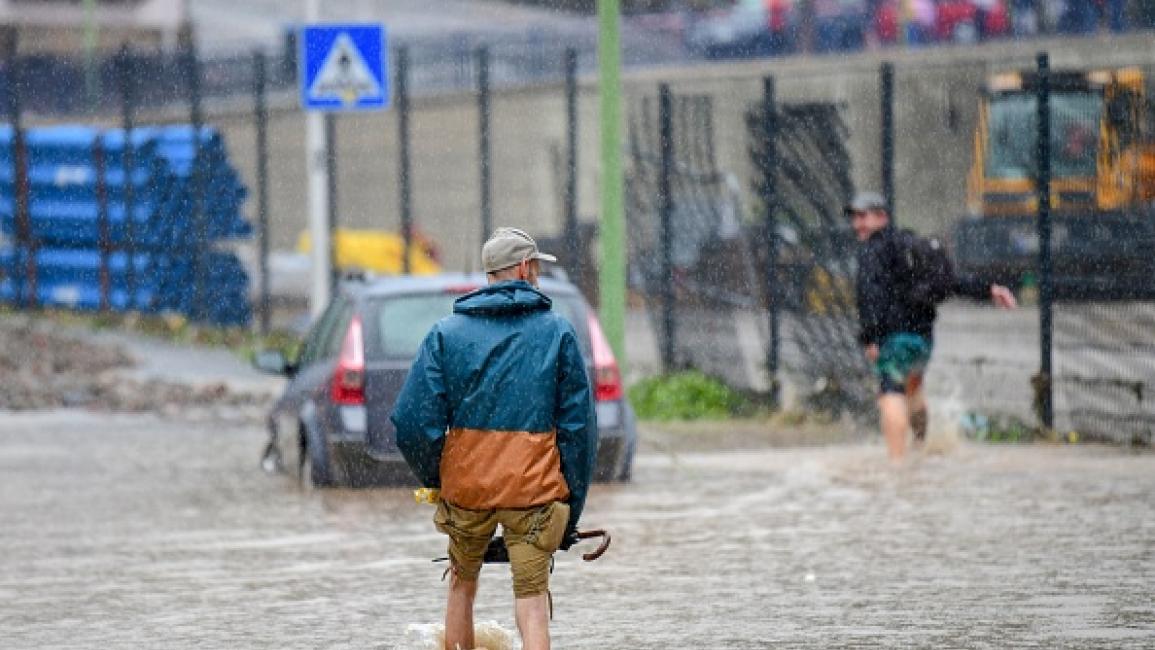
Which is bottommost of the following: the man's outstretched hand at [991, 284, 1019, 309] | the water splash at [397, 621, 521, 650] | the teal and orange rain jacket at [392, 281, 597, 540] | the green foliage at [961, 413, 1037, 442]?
the green foliage at [961, 413, 1037, 442]

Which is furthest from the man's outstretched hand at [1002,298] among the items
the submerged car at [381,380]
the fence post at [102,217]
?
the fence post at [102,217]

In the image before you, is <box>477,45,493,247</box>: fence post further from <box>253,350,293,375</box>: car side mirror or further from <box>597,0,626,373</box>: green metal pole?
<box>253,350,293,375</box>: car side mirror

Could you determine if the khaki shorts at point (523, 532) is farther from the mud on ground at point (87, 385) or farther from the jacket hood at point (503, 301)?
the mud on ground at point (87, 385)

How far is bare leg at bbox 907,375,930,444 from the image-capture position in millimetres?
16328

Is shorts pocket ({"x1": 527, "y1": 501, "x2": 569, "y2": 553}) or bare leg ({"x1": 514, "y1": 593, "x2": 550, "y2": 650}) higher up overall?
shorts pocket ({"x1": 527, "y1": 501, "x2": 569, "y2": 553})

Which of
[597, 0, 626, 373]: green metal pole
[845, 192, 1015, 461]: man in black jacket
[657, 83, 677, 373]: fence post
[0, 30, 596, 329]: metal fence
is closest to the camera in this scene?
[845, 192, 1015, 461]: man in black jacket

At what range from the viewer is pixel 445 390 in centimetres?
848

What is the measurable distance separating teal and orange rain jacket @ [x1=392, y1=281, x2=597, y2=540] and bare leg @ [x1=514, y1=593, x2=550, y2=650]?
0.98 ft

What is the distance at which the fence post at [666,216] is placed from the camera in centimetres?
2139

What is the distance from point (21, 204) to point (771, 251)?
49.8 ft

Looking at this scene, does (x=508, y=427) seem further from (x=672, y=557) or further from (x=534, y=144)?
(x=534, y=144)

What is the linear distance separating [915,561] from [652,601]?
1.60m

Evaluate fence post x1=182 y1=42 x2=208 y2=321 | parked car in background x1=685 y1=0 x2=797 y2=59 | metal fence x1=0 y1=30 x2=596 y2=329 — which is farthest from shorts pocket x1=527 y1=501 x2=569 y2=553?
parked car in background x1=685 y1=0 x2=797 y2=59

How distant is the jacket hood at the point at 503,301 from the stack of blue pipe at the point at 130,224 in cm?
2087
